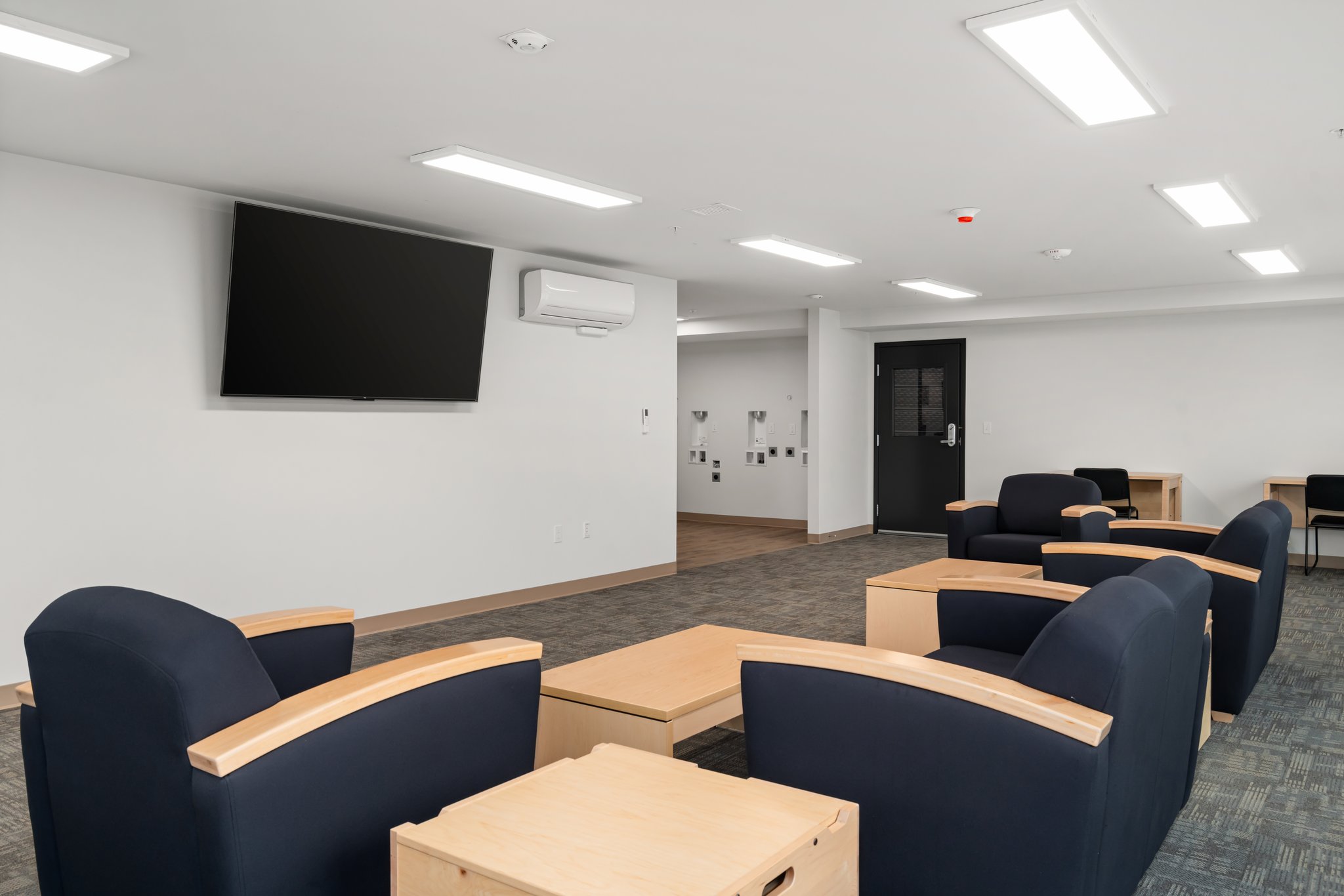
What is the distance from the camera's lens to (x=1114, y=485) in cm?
859

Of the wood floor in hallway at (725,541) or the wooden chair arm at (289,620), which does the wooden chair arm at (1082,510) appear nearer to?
the wood floor in hallway at (725,541)

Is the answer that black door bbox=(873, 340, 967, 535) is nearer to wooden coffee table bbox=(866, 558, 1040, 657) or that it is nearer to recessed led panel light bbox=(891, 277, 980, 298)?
recessed led panel light bbox=(891, 277, 980, 298)

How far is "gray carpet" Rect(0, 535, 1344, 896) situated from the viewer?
2.69m

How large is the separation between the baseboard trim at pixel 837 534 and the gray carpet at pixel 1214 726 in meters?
1.32

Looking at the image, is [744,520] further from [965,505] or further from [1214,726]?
[1214,726]

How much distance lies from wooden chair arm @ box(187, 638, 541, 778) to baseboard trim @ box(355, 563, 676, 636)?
149 inches

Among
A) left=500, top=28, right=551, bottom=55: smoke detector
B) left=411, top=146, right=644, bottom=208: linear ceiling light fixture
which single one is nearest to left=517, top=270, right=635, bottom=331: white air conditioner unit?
left=411, top=146, right=644, bottom=208: linear ceiling light fixture

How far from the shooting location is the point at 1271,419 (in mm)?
8656

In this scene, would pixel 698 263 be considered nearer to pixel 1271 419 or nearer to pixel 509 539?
pixel 509 539

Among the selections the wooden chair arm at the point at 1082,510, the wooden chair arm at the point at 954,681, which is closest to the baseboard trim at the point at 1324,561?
the wooden chair arm at the point at 1082,510

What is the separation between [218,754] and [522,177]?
141 inches

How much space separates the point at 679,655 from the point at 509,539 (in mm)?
3566

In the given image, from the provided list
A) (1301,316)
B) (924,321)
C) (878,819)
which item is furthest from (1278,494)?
(878,819)

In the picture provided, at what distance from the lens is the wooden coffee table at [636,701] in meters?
2.70
